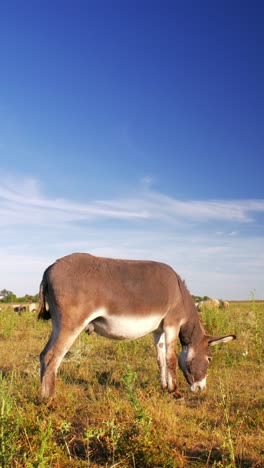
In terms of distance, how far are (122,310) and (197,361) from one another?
87.9 inches

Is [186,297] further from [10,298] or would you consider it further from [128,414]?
[10,298]

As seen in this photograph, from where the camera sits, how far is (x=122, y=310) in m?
7.32

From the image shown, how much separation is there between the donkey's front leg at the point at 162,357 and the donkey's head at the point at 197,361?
46 centimetres

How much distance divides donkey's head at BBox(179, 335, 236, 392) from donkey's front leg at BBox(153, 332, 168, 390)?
1.51ft

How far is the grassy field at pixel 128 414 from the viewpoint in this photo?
4594 millimetres

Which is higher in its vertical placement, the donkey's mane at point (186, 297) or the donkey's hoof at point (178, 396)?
the donkey's mane at point (186, 297)

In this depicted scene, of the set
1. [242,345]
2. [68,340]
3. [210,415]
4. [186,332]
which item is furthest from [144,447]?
[242,345]

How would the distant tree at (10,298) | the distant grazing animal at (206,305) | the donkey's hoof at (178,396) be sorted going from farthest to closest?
the distant tree at (10,298) < the distant grazing animal at (206,305) < the donkey's hoof at (178,396)

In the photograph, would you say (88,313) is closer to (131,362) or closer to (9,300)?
(131,362)

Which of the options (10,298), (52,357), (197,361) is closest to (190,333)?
(197,361)

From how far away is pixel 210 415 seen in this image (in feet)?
20.9

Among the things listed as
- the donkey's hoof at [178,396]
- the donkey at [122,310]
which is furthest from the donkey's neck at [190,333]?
the donkey's hoof at [178,396]

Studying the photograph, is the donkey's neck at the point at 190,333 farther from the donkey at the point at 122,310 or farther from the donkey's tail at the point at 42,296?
the donkey's tail at the point at 42,296

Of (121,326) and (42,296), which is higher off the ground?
(42,296)
